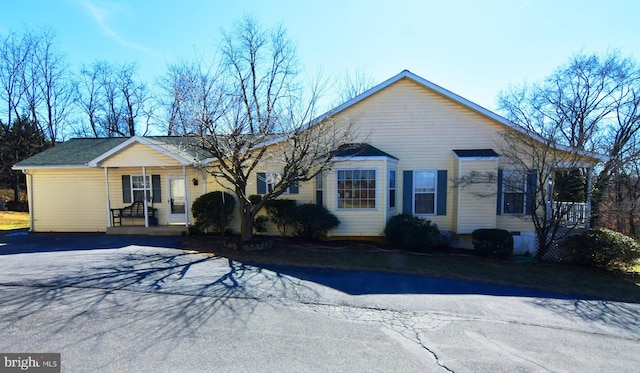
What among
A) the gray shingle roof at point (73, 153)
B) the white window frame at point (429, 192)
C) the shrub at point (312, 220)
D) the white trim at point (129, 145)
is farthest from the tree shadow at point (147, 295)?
the gray shingle roof at point (73, 153)

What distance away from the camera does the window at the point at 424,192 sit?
11641mm

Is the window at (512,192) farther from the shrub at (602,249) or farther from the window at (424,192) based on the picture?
the window at (424,192)

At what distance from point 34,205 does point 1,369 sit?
1293 centimetres

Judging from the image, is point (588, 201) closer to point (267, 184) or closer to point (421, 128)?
point (421, 128)

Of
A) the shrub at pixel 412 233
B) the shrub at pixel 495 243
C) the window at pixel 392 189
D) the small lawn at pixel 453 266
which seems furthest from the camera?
the window at pixel 392 189

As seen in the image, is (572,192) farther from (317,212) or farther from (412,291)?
(317,212)

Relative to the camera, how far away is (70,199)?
12.8m

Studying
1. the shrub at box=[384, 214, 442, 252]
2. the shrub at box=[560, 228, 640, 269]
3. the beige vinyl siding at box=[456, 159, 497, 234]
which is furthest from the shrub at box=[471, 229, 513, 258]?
the shrub at box=[560, 228, 640, 269]

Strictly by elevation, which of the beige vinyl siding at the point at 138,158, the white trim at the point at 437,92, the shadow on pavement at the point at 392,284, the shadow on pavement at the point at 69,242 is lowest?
the shadow on pavement at the point at 392,284

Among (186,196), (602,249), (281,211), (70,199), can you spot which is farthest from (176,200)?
(602,249)

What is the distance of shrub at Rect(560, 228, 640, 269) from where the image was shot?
8930 mm

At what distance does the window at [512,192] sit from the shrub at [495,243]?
1659 mm

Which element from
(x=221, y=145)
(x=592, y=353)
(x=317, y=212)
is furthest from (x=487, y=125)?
(x=221, y=145)

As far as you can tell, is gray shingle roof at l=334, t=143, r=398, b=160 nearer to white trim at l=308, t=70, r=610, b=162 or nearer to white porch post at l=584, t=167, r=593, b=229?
white trim at l=308, t=70, r=610, b=162
